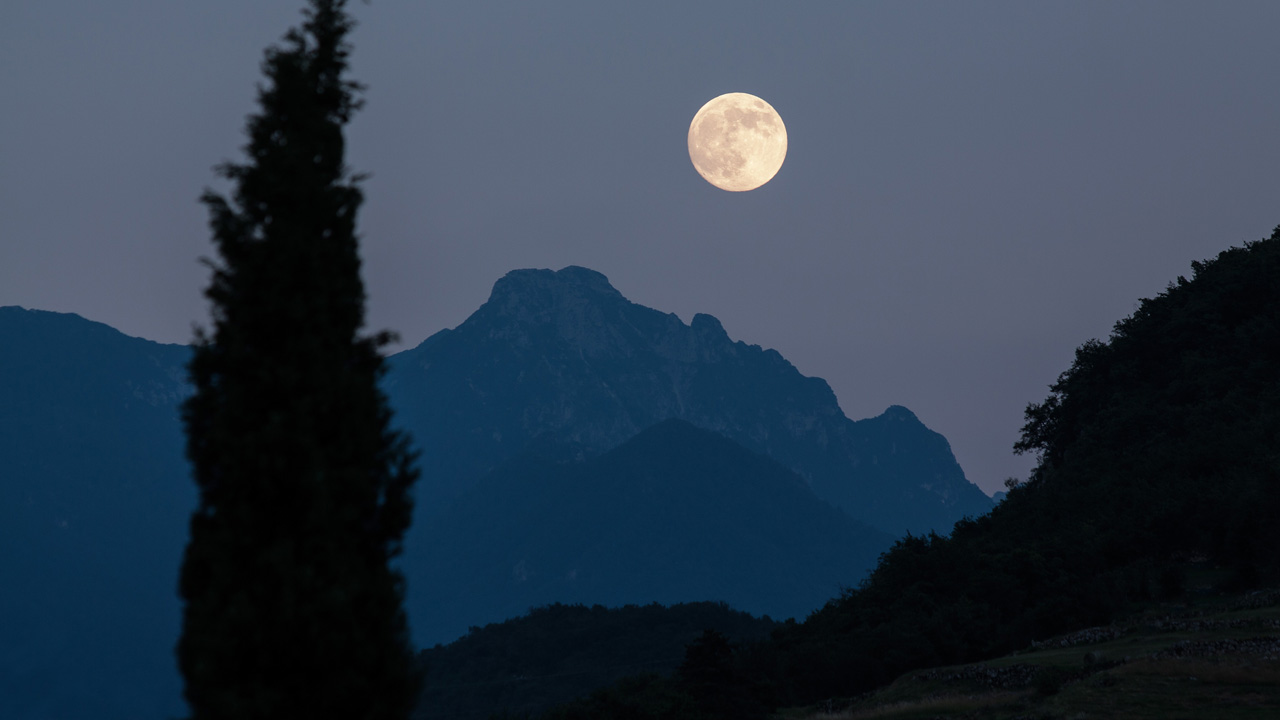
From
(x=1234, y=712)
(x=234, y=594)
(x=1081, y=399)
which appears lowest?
(x=1234, y=712)

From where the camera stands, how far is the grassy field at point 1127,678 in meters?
26.9

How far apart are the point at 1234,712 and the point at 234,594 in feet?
83.7

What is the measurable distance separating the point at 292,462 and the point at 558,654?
144 m

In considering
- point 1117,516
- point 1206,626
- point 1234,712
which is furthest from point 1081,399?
point 1234,712

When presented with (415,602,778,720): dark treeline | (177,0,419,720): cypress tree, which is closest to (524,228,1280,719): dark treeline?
(177,0,419,720): cypress tree

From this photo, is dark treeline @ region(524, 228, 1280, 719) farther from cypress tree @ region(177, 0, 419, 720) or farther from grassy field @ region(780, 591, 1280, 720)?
cypress tree @ region(177, 0, 419, 720)

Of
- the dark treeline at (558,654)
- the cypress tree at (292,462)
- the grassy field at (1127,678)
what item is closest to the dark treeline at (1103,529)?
the grassy field at (1127,678)

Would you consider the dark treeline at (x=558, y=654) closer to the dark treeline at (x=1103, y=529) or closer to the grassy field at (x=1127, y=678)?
the dark treeline at (x=1103, y=529)

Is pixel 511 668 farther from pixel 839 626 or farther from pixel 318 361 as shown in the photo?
pixel 318 361

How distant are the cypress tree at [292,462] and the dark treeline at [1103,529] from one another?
22.1 metres

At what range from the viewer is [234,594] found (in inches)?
483

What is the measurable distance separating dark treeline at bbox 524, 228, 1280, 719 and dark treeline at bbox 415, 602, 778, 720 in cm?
5395

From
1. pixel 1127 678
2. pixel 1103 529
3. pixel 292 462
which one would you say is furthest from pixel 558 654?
pixel 292 462

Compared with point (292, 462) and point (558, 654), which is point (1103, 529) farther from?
point (558, 654)
